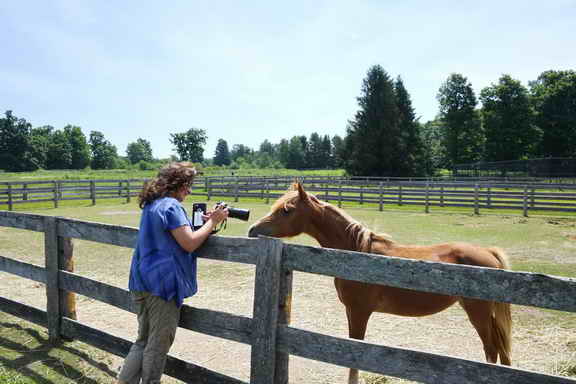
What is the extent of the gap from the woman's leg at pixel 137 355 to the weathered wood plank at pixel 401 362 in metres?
0.96

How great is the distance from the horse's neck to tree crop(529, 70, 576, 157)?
57354 mm

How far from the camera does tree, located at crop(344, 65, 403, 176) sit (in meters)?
42.8

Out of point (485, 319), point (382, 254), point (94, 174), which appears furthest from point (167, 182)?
point (94, 174)

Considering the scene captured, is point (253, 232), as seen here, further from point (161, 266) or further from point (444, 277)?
point (444, 277)

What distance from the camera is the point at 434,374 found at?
1938mm

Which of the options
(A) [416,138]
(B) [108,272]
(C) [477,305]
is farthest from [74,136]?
(C) [477,305]

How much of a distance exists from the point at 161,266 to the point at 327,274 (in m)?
1.10

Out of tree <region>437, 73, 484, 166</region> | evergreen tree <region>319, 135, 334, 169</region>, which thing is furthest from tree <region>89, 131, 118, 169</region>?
tree <region>437, 73, 484, 166</region>

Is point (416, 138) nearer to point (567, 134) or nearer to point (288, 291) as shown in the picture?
point (567, 134)

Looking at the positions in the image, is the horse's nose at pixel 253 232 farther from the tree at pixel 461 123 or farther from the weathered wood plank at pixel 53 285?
the tree at pixel 461 123

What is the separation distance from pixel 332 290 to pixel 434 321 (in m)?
1.79

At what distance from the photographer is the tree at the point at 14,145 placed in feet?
236

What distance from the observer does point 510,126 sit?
50188 mm

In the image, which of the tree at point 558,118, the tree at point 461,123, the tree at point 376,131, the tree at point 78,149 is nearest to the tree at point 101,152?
the tree at point 78,149
